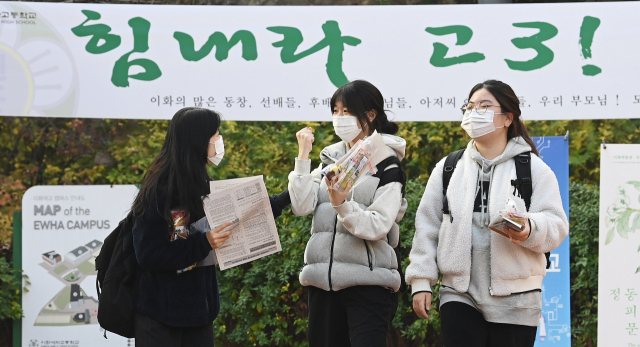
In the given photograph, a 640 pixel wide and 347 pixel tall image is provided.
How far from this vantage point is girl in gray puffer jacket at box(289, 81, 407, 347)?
3.47m

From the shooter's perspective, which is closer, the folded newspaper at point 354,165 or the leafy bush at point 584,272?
the folded newspaper at point 354,165

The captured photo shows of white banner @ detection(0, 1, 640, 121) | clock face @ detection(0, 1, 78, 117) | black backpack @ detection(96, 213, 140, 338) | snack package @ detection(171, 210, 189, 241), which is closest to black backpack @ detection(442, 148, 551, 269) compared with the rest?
snack package @ detection(171, 210, 189, 241)

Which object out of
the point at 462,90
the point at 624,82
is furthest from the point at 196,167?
the point at 624,82

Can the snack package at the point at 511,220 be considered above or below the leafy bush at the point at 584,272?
above

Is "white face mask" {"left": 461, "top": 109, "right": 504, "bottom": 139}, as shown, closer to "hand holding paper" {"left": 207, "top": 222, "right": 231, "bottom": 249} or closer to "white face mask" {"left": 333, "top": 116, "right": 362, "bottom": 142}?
"white face mask" {"left": 333, "top": 116, "right": 362, "bottom": 142}

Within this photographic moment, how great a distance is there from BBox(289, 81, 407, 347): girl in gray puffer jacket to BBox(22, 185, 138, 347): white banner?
102 inches

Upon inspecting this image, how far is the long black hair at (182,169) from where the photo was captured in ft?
10.5

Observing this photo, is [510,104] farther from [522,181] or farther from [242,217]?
[242,217]

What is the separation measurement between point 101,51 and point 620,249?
160 inches

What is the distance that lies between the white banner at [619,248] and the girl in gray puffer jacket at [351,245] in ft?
7.38

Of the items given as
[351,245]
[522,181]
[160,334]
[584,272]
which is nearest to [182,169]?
[160,334]

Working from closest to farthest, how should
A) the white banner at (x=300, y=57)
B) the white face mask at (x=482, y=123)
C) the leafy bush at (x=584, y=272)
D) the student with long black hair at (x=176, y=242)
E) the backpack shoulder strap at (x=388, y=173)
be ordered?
the student with long black hair at (x=176, y=242) → the white face mask at (x=482, y=123) → the backpack shoulder strap at (x=388, y=173) → the white banner at (x=300, y=57) → the leafy bush at (x=584, y=272)

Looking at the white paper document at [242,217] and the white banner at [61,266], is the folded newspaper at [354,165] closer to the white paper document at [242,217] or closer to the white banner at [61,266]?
the white paper document at [242,217]

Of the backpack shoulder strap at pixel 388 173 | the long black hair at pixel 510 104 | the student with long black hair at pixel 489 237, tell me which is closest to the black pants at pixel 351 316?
the student with long black hair at pixel 489 237
